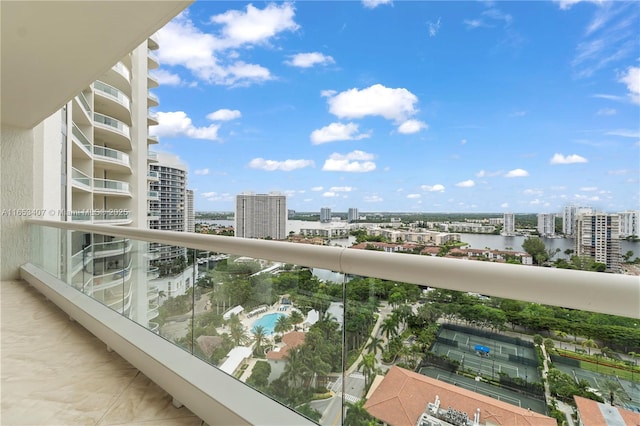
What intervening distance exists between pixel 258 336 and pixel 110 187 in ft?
60.1

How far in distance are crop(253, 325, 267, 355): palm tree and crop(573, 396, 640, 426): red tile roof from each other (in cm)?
101

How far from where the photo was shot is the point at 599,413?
631mm

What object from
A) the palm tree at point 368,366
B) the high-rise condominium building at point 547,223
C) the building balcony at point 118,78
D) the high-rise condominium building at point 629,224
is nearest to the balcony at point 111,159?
the building balcony at point 118,78

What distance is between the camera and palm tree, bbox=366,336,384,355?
948mm

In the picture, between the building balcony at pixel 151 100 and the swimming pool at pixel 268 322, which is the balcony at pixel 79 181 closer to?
the building balcony at pixel 151 100

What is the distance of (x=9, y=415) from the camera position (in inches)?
68.5

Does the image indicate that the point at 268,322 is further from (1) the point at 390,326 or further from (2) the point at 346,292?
(1) the point at 390,326

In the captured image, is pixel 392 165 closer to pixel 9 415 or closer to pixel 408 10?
pixel 408 10

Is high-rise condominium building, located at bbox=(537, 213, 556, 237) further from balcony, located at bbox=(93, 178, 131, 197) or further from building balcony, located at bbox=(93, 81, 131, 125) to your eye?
building balcony, located at bbox=(93, 81, 131, 125)

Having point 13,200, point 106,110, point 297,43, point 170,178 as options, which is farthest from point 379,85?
point 13,200

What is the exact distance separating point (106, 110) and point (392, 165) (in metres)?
25.4

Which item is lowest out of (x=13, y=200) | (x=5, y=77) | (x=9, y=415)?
(x=9, y=415)

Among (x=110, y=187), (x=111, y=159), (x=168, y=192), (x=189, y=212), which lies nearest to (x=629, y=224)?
(x=110, y=187)

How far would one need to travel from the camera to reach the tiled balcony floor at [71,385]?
169cm
